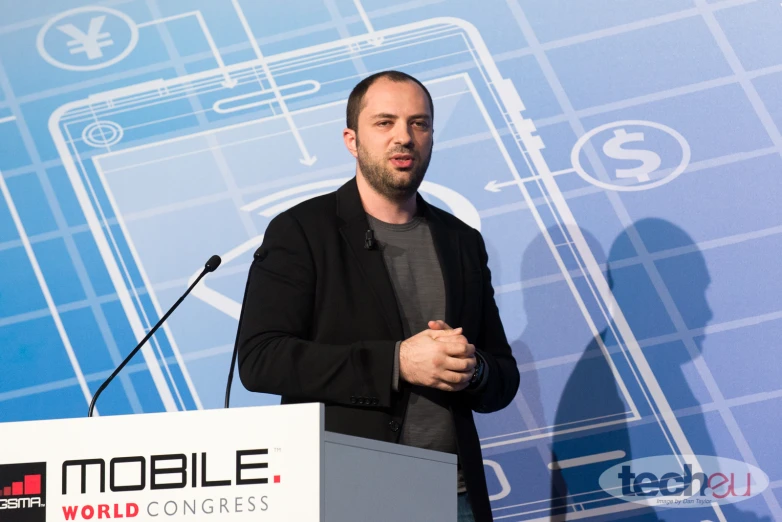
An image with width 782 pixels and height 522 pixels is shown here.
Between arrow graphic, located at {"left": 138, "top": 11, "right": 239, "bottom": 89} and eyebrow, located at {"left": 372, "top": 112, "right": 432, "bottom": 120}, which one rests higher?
arrow graphic, located at {"left": 138, "top": 11, "right": 239, "bottom": 89}

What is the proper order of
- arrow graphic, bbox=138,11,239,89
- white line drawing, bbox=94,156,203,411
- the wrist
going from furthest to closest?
1. arrow graphic, bbox=138,11,239,89
2. white line drawing, bbox=94,156,203,411
3. the wrist

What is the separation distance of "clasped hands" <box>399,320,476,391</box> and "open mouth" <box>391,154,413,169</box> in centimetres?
52

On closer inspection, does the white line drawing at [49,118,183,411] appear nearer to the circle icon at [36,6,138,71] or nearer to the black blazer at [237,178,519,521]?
the circle icon at [36,6,138,71]

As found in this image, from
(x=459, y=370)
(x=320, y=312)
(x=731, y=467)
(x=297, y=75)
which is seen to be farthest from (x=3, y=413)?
(x=731, y=467)

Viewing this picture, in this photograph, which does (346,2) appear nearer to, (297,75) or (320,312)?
(297,75)

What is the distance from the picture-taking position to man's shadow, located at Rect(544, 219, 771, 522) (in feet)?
12.1

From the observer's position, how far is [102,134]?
427 centimetres

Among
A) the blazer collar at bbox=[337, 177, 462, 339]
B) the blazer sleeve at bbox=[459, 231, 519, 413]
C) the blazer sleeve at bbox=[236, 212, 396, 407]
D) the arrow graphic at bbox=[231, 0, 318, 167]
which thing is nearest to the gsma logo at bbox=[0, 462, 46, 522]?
the blazer sleeve at bbox=[236, 212, 396, 407]

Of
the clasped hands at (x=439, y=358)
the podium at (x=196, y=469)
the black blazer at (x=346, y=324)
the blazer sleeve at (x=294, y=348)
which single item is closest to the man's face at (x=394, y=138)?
the black blazer at (x=346, y=324)

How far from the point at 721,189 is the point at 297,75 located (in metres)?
1.67

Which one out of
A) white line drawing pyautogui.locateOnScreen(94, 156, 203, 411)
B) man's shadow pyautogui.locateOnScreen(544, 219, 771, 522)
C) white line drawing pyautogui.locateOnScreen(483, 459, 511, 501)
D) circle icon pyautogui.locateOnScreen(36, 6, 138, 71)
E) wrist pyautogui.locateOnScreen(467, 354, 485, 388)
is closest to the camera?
wrist pyautogui.locateOnScreen(467, 354, 485, 388)

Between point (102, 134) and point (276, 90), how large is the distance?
2.46ft

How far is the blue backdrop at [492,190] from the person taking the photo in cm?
372

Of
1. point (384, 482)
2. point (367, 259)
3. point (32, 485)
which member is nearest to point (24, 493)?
point (32, 485)
